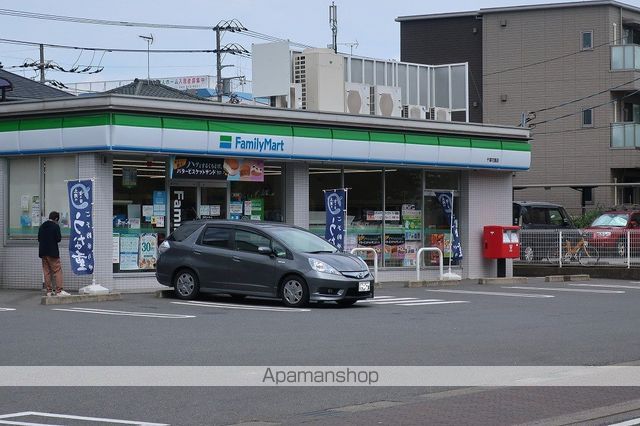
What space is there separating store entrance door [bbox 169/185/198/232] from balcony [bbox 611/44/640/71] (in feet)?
93.2

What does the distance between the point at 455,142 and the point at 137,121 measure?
988cm

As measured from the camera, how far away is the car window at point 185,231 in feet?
70.9

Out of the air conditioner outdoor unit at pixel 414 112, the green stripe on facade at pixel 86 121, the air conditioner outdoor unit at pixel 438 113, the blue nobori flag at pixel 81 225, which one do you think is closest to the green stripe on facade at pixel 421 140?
the air conditioner outdoor unit at pixel 414 112

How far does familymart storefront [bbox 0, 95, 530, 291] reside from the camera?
76.8 ft

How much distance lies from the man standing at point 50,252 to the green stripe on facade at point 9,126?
3743 millimetres

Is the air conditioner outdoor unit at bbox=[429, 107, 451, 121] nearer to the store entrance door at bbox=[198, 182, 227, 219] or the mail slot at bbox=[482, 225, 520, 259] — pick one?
the mail slot at bbox=[482, 225, 520, 259]

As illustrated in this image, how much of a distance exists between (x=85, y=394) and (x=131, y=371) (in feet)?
4.63

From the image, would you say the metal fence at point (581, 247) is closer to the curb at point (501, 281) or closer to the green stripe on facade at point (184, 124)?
the curb at point (501, 281)

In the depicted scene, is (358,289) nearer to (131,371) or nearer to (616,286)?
(131,371)

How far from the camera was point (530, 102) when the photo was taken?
164 ft

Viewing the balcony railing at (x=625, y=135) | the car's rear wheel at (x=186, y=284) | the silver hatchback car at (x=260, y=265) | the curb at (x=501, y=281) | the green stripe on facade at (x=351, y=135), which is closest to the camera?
the silver hatchback car at (x=260, y=265)

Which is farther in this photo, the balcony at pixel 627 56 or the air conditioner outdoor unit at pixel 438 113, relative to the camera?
the balcony at pixel 627 56

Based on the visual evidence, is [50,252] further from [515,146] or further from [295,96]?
[515,146]

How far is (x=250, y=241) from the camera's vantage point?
2078cm
